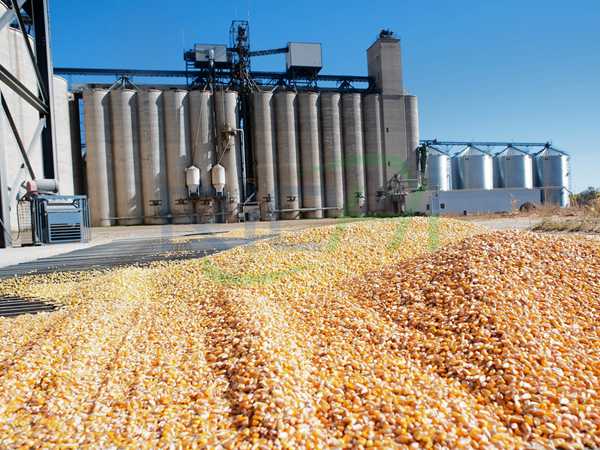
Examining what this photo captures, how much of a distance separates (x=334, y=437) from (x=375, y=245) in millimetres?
4973

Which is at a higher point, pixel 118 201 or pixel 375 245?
pixel 118 201

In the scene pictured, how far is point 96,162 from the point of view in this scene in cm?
2567

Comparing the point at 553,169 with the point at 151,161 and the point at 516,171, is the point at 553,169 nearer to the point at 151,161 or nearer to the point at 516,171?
the point at 516,171

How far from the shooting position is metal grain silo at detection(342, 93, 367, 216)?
3045cm

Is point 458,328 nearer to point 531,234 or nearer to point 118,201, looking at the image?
point 531,234

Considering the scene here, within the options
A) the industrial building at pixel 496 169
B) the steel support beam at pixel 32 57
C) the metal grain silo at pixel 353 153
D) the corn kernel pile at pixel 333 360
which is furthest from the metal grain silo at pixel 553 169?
the steel support beam at pixel 32 57

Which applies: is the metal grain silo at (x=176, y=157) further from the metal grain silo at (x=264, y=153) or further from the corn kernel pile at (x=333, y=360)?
the corn kernel pile at (x=333, y=360)

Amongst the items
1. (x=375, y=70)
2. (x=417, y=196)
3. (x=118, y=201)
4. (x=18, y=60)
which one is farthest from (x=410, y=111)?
(x=18, y=60)

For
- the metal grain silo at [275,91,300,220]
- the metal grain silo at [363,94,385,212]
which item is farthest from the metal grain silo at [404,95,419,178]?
the metal grain silo at [275,91,300,220]

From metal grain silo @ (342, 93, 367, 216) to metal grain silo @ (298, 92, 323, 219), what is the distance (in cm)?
245

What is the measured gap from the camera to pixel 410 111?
32406mm

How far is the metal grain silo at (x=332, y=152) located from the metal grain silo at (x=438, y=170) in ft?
24.7

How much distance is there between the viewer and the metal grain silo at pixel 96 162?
2569 cm

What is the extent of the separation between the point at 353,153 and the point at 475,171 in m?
10.8
